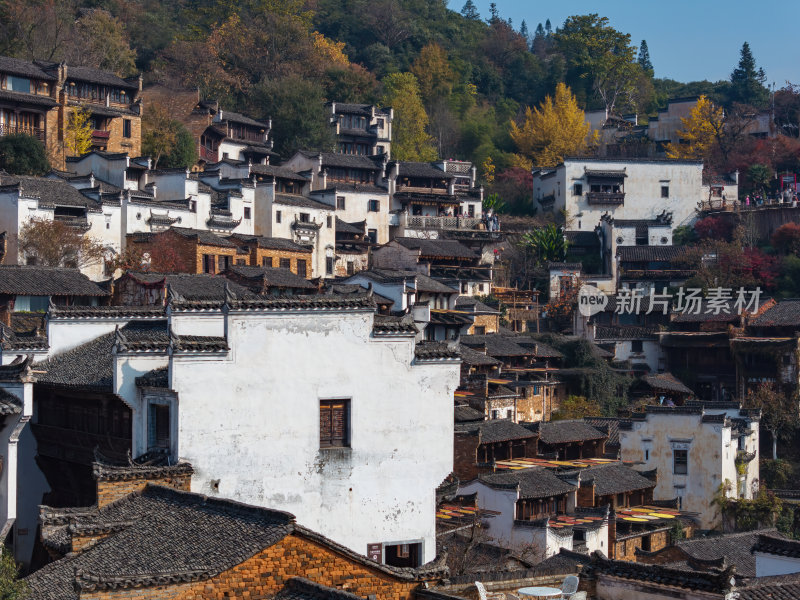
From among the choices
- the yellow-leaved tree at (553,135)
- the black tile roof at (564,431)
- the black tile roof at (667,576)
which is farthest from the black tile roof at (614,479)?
the yellow-leaved tree at (553,135)

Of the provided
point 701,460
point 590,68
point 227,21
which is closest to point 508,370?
point 701,460

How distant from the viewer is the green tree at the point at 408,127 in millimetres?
79688

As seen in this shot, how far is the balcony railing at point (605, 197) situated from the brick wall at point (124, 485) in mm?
56747

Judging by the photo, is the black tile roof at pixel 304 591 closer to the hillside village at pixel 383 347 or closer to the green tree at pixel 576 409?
the hillside village at pixel 383 347

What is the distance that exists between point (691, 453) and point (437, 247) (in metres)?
21.4

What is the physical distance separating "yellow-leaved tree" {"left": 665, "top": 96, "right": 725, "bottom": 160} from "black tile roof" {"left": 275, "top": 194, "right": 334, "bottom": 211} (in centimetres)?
3233

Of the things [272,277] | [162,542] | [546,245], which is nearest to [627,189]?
[546,245]

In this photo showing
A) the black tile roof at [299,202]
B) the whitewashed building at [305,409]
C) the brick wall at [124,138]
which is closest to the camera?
the whitewashed building at [305,409]

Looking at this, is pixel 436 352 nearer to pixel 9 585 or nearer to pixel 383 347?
pixel 383 347

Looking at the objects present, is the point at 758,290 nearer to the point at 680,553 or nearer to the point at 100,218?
the point at 680,553

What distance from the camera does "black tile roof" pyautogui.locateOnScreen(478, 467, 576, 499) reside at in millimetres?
36312

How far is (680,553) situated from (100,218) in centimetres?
2669

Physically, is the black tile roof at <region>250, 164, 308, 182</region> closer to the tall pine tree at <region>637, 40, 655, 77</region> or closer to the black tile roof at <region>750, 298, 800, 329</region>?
the black tile roof at <region>750, 298, 800, 329</region>

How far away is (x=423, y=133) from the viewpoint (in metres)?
82.2
